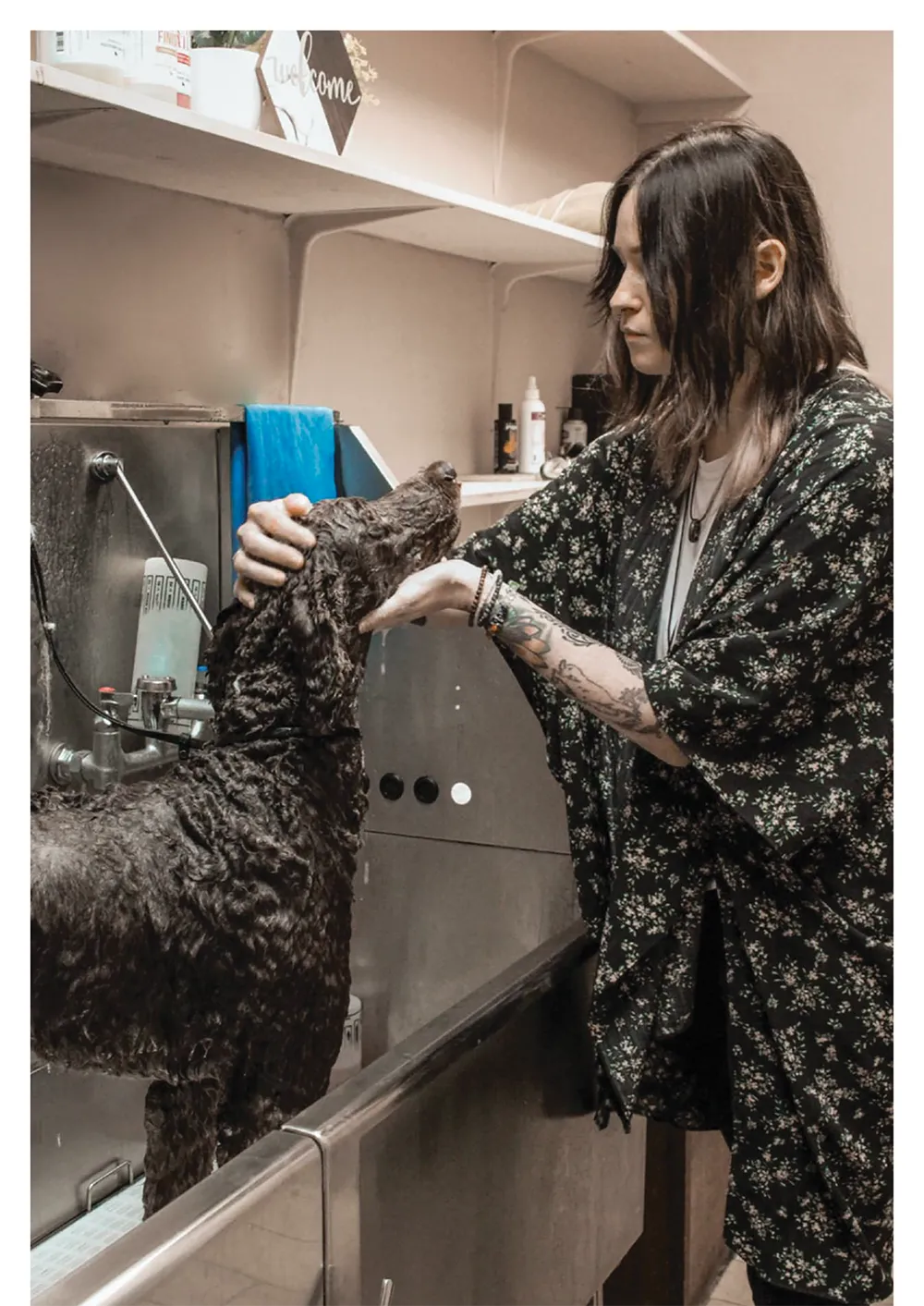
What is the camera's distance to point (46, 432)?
1.39 meters

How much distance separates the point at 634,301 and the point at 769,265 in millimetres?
133

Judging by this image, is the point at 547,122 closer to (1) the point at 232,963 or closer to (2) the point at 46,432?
(2) the point at 46,432

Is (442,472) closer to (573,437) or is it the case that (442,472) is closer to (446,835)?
(446,835)

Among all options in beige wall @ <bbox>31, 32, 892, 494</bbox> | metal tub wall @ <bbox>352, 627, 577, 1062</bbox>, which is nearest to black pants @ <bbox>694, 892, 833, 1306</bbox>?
metal tub wall @ <bbox>352, 627, 577, 1062</bbox>

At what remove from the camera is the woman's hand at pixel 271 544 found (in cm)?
121

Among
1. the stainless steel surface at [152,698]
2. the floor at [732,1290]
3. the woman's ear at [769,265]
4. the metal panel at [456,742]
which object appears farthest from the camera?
the floor at [732,1290]

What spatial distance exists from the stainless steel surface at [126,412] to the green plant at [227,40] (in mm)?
399

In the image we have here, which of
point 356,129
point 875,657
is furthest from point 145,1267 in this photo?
point 356,129

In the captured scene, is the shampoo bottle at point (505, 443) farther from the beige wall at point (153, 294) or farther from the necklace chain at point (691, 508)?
the necklace chain at point (691, 508)

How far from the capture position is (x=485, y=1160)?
→ 4.17ft

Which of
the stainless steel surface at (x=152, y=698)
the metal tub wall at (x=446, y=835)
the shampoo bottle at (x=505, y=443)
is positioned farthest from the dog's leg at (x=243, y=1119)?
the shampoo bottle at (x=505, y=443)

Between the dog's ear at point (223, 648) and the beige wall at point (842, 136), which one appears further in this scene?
the beige wall at point (842, 136)

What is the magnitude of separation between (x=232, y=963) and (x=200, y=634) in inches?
19.1

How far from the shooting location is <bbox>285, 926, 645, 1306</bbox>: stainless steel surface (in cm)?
105
